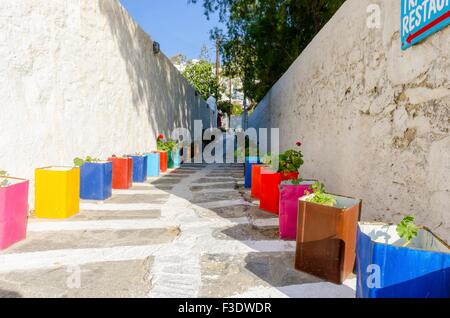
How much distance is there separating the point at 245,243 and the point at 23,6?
429 centimetres

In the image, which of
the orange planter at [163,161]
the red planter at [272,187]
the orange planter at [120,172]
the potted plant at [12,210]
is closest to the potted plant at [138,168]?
the orange planter at [120,172]

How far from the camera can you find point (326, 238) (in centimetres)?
272

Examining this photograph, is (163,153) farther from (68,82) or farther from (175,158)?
(68,82)

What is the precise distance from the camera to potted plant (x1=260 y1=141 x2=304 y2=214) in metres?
4.91

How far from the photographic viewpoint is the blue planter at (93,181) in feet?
17.7

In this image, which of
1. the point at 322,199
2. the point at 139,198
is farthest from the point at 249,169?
the point at 322,199

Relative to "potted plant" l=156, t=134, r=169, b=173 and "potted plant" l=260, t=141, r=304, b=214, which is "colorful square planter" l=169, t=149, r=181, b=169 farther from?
"potted plant" l=260, t=141, r=304, b=214

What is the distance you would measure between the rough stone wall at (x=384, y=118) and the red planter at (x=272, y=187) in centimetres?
64

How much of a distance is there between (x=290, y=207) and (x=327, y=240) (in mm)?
996

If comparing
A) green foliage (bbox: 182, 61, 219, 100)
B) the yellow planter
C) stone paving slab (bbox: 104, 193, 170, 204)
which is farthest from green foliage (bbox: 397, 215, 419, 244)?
green foliage (bbox: 182, 61, 219, 100)

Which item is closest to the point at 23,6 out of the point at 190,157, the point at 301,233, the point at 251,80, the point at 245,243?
Answer: the point at 245,243

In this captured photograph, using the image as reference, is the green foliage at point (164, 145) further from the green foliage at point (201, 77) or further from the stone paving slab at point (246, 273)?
the green foliage at point (201, 77)

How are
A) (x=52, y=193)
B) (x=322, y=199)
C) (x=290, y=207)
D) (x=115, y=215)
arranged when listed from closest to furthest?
(x=322, y=199), (x=290, y=207), (x=52, y=193), (x=115, y=215)

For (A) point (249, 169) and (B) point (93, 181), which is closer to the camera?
A: (B) point (93, 181)
